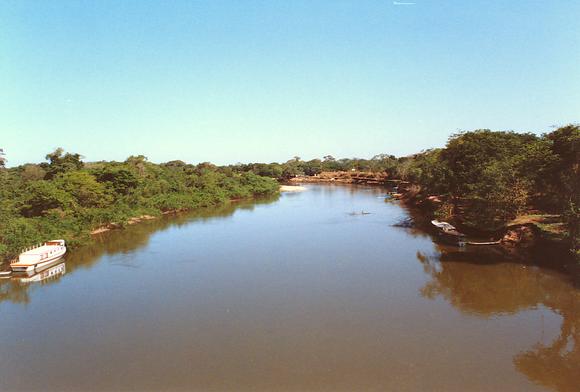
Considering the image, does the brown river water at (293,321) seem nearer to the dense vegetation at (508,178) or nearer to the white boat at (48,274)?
the white boat at (48,274)

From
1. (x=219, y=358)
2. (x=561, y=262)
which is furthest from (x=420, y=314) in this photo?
A: (x=561, y=262)

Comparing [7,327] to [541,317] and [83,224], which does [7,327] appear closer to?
[83,224]

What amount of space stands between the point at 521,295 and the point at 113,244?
3319cm

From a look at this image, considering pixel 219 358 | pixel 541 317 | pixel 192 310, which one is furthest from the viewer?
pixel 192 310

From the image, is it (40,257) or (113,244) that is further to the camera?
(113,244)

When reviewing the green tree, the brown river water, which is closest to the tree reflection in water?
the brown river water

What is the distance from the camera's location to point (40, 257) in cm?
2772

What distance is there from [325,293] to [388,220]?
27745 millimetres

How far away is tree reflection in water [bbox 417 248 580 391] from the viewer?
1480 centimetres

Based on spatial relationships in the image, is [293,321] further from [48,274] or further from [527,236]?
[527,236]

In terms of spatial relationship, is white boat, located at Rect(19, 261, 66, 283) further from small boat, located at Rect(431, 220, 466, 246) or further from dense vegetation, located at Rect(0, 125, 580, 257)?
small boat, located at Rect(431, 220, 466, 246)

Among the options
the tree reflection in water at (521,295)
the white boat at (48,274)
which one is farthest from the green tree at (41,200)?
the tree reflection in water at (521,295)

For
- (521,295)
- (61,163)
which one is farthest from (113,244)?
(521,295)

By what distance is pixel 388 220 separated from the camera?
160 feet
